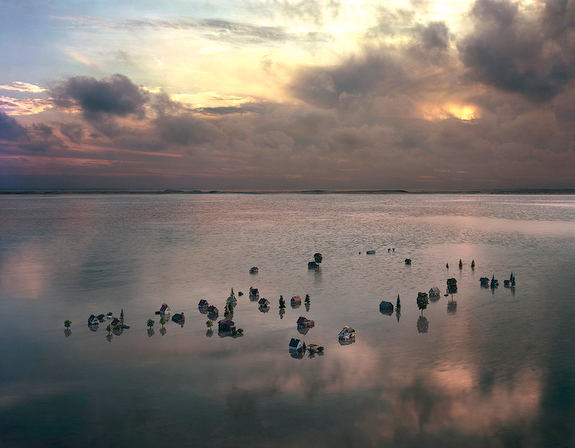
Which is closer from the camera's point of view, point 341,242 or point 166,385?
point 166,385

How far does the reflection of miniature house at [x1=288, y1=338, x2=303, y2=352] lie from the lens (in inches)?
1797

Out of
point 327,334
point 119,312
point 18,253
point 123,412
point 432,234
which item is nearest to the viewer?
point 123,412

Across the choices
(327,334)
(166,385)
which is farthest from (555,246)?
(166,385)

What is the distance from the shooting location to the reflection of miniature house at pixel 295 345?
150ft

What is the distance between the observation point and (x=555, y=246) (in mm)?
127500

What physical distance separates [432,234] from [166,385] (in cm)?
14289

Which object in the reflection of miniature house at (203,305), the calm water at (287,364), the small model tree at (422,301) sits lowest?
the calm water at (287,364)

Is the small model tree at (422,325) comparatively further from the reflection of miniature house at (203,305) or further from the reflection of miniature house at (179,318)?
the reflection of miniature house at (179,318)

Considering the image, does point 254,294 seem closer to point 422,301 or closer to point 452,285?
point 422,301

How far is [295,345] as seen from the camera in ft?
150

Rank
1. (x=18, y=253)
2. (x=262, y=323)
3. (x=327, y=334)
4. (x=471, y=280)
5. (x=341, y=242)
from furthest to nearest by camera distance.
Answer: (x=341, y=242) < (x=18, y=253) < (x=471, y=280) < (x=262, y=323) < (x=327, y=334)

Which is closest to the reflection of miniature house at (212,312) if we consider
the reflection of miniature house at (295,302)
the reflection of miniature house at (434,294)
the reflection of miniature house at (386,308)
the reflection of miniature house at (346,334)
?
the reflection of miniature house at (295,302)

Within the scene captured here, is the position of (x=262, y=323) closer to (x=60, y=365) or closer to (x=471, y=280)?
(x=60, y=365)

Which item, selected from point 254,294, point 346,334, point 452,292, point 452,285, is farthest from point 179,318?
point 452,292
